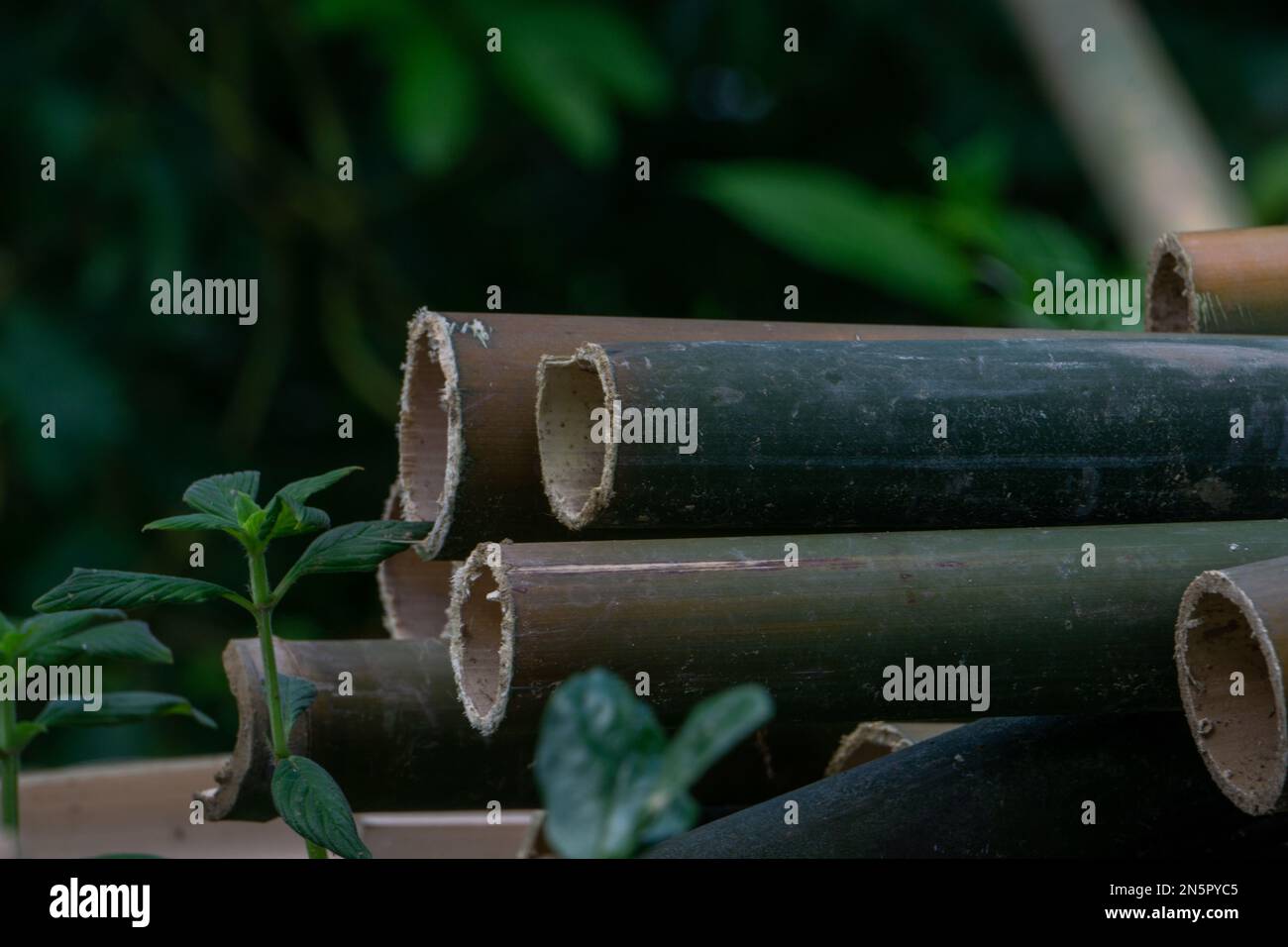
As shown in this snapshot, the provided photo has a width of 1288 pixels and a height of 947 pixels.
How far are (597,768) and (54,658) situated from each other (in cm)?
37

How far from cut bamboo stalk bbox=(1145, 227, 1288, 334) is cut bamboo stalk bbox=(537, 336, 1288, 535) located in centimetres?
12

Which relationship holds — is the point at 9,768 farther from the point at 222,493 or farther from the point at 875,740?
the point at 875,740

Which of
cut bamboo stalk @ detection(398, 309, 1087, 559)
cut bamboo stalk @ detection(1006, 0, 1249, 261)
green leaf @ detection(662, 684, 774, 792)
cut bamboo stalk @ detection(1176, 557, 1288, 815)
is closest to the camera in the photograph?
green leaf @ detection(662, 684, 774, 792)

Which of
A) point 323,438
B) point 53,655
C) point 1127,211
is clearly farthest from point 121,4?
point 53,655

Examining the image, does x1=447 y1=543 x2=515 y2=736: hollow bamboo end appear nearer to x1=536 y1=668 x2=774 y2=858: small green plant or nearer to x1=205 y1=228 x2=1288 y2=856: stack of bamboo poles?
x1=205 y1=228 x2=1288 y2=856: stack of bamboo poles

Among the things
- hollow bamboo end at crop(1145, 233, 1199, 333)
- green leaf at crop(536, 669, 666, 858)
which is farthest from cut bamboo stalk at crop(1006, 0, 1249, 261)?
green leaf at crop(536, 669, 666, 858)

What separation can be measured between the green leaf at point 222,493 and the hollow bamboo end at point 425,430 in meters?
0.06

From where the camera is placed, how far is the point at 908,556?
490 millimetres

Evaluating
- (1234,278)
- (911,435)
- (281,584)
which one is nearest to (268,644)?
(281,584)

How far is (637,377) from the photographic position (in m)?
0.48

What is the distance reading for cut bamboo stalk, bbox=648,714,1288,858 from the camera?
20.8 inches

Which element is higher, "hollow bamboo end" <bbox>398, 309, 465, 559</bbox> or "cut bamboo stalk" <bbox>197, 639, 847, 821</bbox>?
"hollow bamboo end" <bbox>398, 309, 465, 559</bbox>

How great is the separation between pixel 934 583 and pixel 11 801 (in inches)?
13.8
